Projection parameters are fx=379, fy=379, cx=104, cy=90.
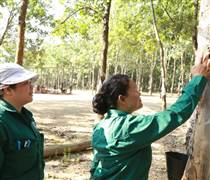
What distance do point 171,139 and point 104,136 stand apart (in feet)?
29.6

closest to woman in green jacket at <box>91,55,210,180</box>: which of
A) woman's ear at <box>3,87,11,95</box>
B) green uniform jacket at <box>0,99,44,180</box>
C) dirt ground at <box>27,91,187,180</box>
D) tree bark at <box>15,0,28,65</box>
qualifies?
green uniform jacket at <box>0,99,44,180</box>

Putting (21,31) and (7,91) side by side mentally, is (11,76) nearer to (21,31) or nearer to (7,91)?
(7,91)

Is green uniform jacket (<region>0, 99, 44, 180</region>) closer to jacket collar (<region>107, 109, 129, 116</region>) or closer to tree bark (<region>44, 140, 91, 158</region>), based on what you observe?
jacket collar (<region>107, 109, 129, 116</region>)

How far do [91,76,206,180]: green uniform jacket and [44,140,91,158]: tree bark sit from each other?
5.31m

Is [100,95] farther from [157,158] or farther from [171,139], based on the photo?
[171,139]

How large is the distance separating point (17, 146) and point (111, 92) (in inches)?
25.6

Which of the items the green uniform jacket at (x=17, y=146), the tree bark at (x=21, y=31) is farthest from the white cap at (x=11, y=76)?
the tree bark at (x=21, y=31)

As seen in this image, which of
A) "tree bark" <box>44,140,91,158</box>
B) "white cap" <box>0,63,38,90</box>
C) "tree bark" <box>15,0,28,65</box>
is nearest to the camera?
"white cap" <box>0,63,38,90</box>

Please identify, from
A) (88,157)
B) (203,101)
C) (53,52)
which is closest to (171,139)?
(88,157)

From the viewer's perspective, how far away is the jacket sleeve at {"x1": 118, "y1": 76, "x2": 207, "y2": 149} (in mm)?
2045

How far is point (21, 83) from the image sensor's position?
7.89 feet

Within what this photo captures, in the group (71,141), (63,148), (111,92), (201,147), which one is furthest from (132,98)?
(71,141)

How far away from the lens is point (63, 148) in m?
7.89

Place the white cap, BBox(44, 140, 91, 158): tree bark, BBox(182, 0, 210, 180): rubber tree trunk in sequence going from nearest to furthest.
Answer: the white cap → BBox(182, 0, 210, 180): rubber tree trunk → BBox(44, 140, 91, 158): tree bark
